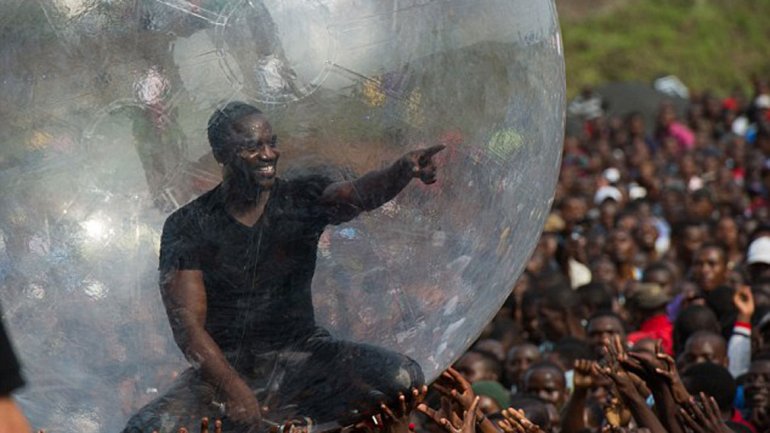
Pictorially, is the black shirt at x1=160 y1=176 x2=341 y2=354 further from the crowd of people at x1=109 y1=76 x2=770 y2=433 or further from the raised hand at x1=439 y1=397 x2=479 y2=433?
the raised hand at x1=439 y1=397 x2=479 y2=433

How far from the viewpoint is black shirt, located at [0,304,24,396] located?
255cm

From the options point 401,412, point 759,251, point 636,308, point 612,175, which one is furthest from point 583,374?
point 612,175

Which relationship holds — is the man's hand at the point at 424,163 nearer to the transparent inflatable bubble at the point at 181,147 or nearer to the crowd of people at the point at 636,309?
the transparent inflatable bubble at the point at 181,147

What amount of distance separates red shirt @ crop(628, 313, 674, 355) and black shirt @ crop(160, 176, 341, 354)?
4019mm

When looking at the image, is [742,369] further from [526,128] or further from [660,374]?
[526,128]

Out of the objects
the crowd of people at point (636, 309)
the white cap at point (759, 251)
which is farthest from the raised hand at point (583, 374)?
the white cap at point (759, 251)

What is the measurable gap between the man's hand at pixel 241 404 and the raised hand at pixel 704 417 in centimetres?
165

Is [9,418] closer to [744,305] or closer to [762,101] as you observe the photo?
[744,305]

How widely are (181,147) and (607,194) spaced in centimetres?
973

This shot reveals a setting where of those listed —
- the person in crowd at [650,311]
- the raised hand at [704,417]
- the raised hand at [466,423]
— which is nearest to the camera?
the raised hand at [466,423]

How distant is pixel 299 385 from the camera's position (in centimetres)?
396

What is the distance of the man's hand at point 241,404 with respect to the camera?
390cm

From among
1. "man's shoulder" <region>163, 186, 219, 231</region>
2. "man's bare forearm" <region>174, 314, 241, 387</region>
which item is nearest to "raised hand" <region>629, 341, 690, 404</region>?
"man's bare forearm" <region>174, 314, 241, 387</region>

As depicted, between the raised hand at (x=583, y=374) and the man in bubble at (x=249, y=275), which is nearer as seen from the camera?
the man in bubble at (x=249, y=275)
